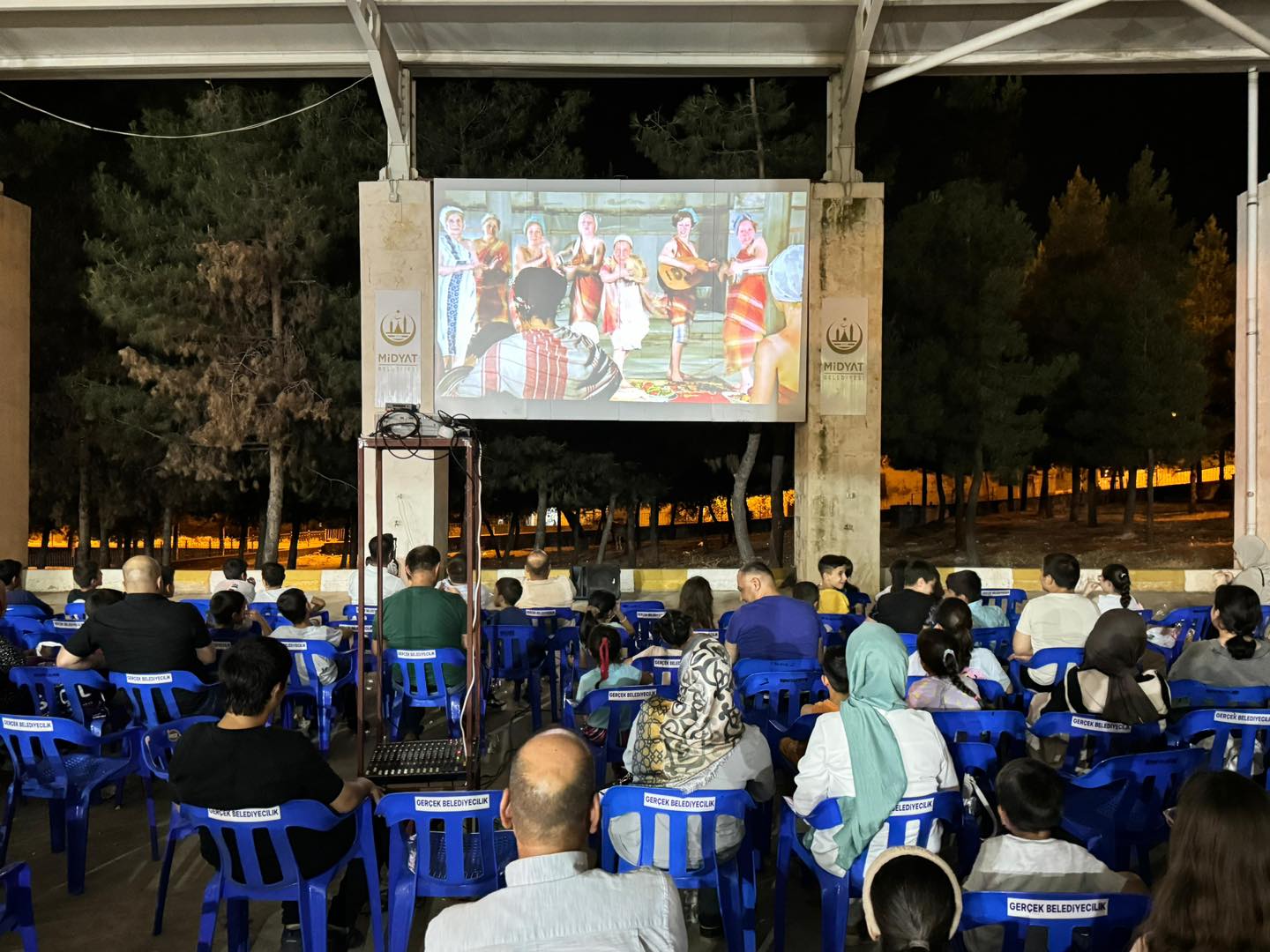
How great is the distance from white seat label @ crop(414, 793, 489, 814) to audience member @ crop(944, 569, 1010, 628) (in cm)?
372

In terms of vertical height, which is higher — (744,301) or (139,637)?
(744,301)

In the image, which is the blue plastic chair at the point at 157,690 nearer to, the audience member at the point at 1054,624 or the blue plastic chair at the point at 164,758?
the blue plastic chair at the point at 164,758

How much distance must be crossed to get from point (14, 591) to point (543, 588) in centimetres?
361

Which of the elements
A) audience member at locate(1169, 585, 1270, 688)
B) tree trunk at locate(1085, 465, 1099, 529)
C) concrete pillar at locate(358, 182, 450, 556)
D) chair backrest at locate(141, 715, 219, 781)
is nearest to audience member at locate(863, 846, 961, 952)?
chair backrest at locate(141, 715, 219, 781)

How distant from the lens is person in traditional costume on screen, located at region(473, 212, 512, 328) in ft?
40.2

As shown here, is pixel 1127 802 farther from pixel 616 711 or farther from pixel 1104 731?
pixel 616 711

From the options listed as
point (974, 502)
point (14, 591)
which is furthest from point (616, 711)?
point (974, 502)

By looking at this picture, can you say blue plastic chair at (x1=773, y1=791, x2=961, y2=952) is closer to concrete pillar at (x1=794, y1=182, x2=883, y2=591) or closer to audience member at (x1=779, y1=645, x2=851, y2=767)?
audience member at (x1=779, y1=645, x2=851, y2=767)

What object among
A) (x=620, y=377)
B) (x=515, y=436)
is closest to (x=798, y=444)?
(x=620, y=377)

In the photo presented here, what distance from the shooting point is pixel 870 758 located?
9.96 feet

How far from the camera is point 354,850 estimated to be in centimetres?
314

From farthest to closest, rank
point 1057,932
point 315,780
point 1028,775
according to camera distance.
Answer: point 315,780
point 1028,775
point 1057,932

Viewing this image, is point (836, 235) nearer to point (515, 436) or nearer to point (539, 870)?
point (515, 436)

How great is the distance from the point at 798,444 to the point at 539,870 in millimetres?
11481
